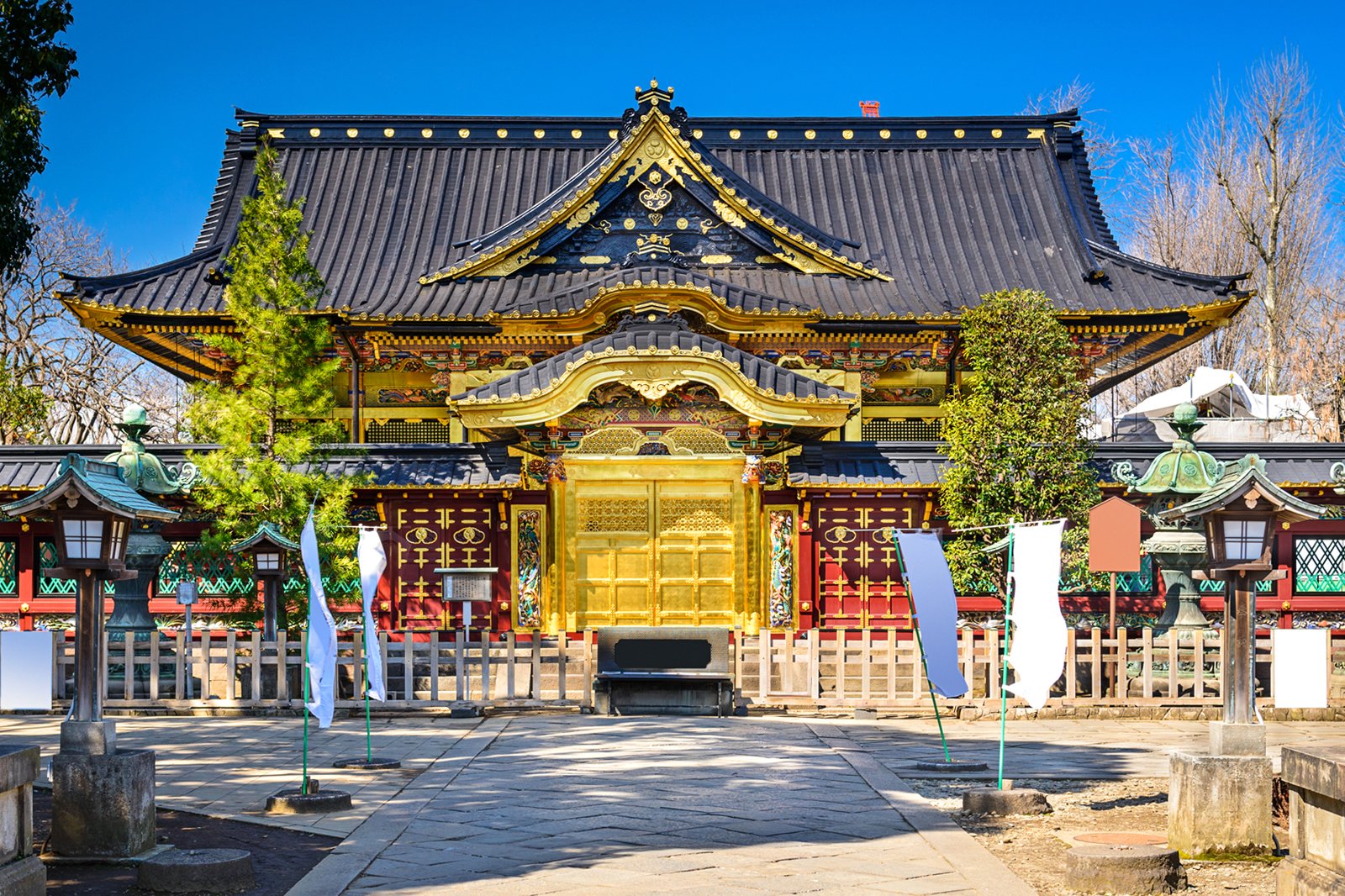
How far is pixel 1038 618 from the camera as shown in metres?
10.5

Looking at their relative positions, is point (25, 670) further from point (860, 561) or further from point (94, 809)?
point (860, 561)

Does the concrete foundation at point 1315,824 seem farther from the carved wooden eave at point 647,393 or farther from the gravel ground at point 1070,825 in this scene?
the carved wooden eave at point 647,393

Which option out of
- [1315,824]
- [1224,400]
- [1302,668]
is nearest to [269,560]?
[1302,668]

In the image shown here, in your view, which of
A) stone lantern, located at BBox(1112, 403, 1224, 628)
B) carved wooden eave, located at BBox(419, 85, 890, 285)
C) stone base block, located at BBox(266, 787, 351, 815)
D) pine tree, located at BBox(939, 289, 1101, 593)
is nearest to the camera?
stone base block, located at BBox(266, 787, 351, 815)

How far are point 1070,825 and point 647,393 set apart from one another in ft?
36.5

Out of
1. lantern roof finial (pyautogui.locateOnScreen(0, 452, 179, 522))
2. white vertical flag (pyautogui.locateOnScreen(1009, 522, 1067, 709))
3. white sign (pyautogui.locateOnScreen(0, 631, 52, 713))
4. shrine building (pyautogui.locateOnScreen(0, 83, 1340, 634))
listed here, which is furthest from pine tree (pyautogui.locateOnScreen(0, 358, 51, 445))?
white vertical flag (pyautogui.locateOnScreen(1009, 522, 1067, 709))

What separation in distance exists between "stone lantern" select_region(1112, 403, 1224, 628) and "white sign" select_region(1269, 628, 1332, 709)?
3231mm

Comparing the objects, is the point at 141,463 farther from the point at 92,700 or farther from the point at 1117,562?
the point at 1117,562

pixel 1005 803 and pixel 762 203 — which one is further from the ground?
pixel 762 203

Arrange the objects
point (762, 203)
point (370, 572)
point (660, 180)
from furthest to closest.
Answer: point (660, 180)
point (762, 203)
point (370, 572)

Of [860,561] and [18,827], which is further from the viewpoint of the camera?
[860,561]

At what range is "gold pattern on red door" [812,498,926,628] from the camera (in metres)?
21.2

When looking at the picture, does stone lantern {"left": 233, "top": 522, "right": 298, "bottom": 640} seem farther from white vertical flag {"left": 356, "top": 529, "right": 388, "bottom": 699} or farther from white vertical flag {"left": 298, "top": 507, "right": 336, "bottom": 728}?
white vertical flag {"left": 298, "top": 507, "right": 336, "bottom": 728}

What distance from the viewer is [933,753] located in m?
13.8
